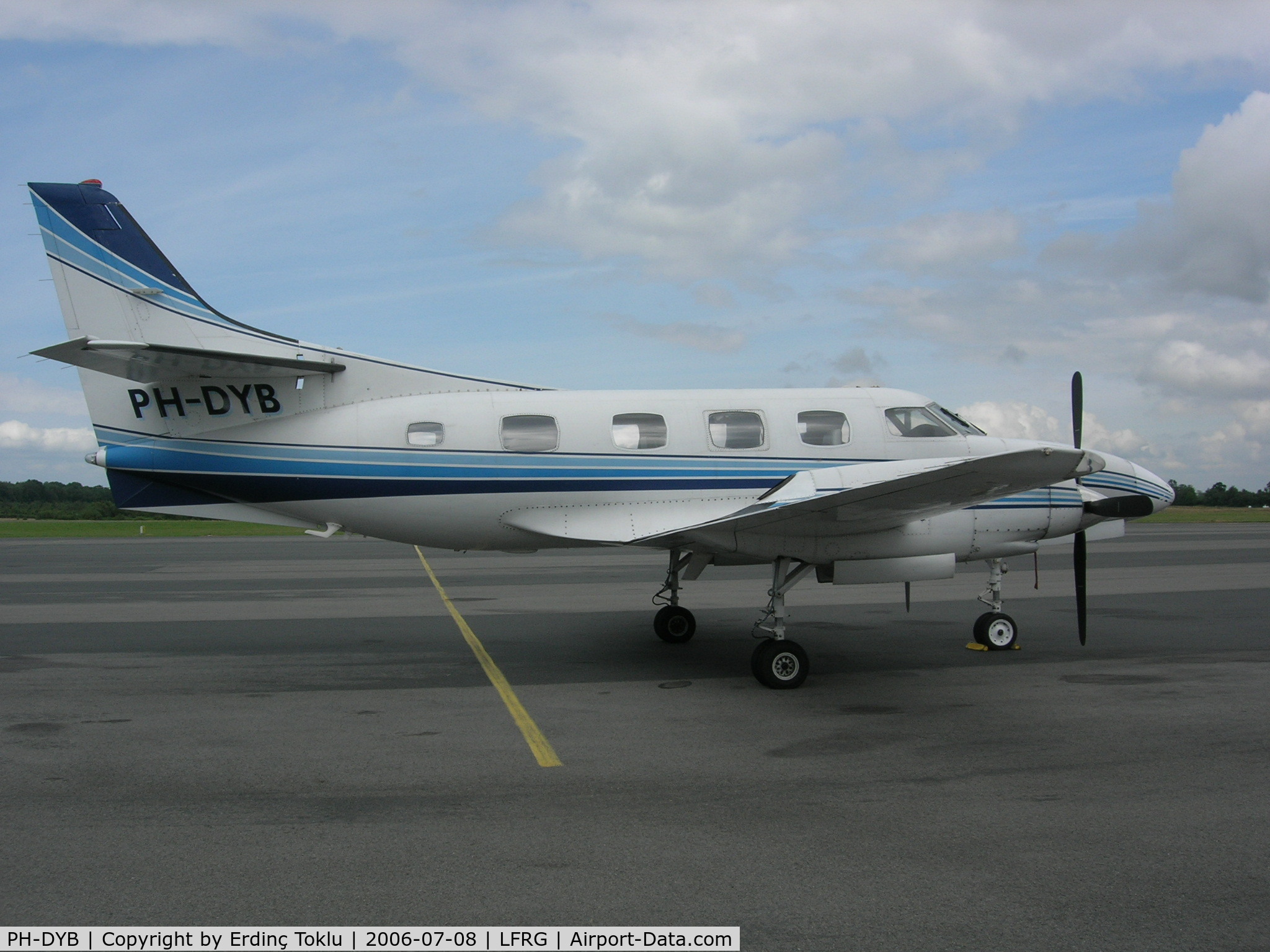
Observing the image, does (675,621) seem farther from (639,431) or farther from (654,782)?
(654,782)

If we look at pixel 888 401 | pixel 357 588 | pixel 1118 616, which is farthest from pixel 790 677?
pixel 357 588

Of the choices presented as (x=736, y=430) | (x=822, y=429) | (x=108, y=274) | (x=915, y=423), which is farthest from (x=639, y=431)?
(x=108, y=274)

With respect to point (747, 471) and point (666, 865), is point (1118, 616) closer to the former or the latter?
point (747, 471)

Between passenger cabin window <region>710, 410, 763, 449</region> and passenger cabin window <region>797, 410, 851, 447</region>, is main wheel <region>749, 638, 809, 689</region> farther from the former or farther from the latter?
passenger cabin window <region>797, 410, 851, 447</region>

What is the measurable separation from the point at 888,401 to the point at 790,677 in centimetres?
404

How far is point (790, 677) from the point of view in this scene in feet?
32.4

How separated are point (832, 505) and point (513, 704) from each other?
378 cm

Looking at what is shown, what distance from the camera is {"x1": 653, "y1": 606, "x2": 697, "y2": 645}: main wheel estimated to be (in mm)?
13125

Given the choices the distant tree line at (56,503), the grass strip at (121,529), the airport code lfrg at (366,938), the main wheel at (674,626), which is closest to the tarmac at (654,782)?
the airport code lfrg at (366,938)

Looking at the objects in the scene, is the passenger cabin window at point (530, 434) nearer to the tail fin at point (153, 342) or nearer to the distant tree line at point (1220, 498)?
Answer: the tail fin at point (153, 342)

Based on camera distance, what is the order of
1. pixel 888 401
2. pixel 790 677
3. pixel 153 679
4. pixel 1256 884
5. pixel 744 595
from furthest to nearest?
pixel 744 595 → pixel 888 401 → pixel 153 679 → pixel 790 677 → pixel 1256 884

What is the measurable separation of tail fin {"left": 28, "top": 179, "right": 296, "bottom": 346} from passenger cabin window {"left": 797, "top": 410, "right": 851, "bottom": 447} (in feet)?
24.0

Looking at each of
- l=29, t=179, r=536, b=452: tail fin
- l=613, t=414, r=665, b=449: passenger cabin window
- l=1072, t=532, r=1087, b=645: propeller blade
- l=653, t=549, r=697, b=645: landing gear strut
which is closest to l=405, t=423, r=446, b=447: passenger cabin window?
l=29, t=179, r=536, b=452: tail fin

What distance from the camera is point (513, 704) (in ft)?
30.5
